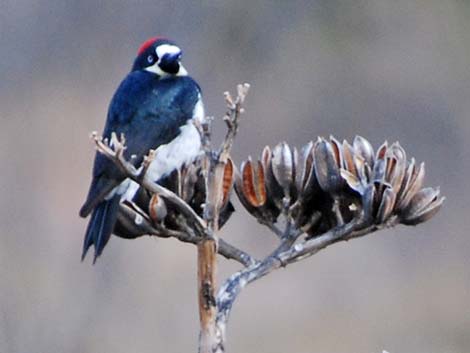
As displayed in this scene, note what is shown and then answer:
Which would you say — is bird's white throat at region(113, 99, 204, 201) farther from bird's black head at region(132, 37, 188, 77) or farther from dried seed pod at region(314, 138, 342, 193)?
dried seed pod at region(314, 138, 342, 193)

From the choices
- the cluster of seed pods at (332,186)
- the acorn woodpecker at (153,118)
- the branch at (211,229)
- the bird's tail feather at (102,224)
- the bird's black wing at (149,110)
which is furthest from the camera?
the bird's black wing at (149,110)

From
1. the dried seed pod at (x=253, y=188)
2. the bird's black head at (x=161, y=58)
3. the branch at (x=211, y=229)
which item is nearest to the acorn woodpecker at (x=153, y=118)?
the bird's black head at (x=161, y=58)

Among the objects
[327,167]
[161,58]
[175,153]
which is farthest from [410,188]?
[161,58]

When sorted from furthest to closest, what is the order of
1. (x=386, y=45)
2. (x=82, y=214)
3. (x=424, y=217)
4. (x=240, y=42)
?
(x=386, y=45) < (x=240, y=42) < (x=82, y=214) < (x=424, y=217)

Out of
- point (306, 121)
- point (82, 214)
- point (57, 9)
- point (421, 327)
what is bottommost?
point (421, 327)

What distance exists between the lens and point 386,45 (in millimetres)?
8461

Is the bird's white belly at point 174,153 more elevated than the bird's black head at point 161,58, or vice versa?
the bird's black head at point 161,58

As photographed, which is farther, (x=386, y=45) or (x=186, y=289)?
(x=386, y=45)

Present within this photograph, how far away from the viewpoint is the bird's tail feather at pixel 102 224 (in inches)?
97.3

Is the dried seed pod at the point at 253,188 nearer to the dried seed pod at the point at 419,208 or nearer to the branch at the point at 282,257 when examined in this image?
the branch at the point at 282,257

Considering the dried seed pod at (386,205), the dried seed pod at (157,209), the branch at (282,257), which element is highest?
the dried seed pod at (386,205)

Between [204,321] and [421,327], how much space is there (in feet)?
12.6

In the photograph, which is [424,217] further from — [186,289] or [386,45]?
[386,45]

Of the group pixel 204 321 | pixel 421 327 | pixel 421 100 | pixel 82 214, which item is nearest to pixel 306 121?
pixel 421 100
